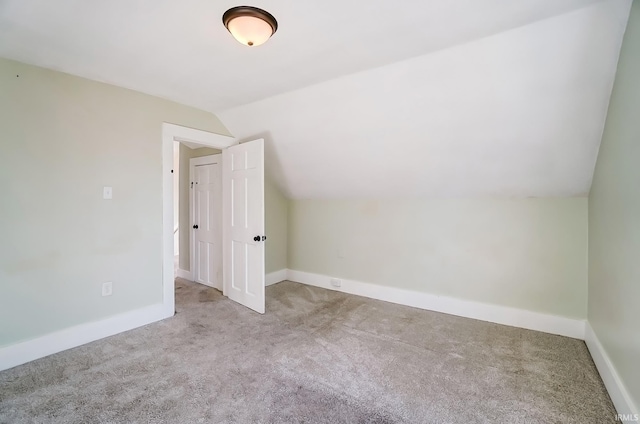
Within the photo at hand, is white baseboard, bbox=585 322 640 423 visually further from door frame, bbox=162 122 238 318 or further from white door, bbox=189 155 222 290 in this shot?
white door, bbox=189 155 222 290

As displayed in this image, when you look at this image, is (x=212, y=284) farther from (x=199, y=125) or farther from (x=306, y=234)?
(x=199, y=125)

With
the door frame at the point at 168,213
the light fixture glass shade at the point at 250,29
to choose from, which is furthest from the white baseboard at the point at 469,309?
the light fixture glass shade at the point at 250,29

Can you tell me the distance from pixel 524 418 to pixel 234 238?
124 inches

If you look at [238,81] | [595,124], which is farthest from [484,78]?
[238,81]

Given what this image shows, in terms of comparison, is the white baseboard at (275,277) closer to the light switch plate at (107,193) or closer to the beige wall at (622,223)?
the light switch plate at (107,193)

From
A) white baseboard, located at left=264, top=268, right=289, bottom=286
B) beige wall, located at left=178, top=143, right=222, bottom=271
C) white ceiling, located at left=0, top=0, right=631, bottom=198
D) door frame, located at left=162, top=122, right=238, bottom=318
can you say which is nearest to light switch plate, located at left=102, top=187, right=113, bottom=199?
door frame, located at left=162, top=122, right=238, bottom=318

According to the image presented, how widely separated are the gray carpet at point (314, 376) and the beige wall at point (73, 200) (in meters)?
0.45

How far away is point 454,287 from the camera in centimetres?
336

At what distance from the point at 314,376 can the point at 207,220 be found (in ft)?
9.70

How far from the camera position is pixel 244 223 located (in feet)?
11.5

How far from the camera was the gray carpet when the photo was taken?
1.76m

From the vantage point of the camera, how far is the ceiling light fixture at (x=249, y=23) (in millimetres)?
1647

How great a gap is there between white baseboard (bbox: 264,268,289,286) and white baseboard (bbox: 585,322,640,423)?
3706mm

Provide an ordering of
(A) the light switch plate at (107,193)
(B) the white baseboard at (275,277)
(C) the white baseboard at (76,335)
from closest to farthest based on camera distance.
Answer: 1. (C) the white baseboard at (76,335)
2. (A) the light switch plate at (107,193)
3. (B) the white baseboard at (275,277)
